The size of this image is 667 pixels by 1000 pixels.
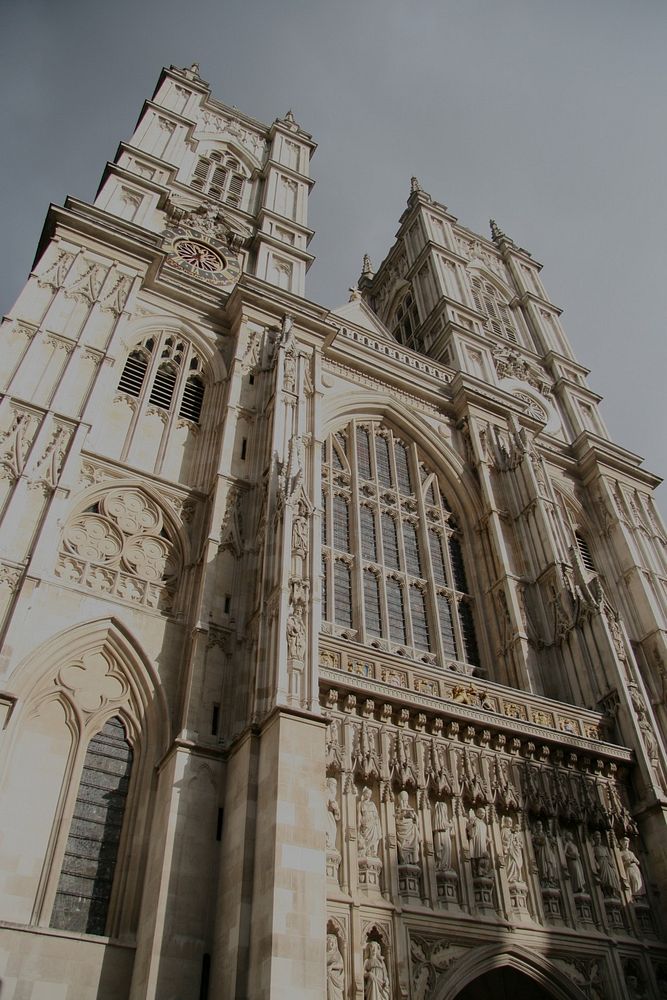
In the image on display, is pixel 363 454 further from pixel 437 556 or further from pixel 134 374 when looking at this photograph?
pixel 134 374

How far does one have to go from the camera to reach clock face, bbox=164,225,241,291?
23125 millimetres

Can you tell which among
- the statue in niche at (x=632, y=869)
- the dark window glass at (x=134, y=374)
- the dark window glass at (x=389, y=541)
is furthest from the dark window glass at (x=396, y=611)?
the dark window glass at (x=134, y=374)

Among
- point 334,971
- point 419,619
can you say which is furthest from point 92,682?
point 419,619

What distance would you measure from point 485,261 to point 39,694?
103 ft

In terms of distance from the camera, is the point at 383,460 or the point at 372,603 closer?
the point at 372,603

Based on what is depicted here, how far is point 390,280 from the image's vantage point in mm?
38219

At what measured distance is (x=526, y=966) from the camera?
12180mm

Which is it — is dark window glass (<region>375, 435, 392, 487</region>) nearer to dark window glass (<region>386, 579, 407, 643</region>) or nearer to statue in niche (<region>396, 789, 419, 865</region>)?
dark window glass (<region>386, 579, 407, 643</region>)

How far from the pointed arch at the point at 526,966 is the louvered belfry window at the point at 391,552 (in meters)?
6.68

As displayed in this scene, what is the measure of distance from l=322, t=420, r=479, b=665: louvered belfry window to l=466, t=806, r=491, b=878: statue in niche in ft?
15.6

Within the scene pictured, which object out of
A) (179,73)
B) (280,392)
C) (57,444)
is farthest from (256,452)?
(179,73)

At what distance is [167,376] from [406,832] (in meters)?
12.0

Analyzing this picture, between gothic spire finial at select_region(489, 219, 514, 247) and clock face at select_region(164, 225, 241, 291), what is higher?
gothic spire finial at select_region(489, 219, 514, 247)

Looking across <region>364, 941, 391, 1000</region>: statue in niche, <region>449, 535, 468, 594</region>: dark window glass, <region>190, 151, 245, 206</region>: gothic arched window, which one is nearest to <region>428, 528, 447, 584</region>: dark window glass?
<region>449, 535, 468, 594</region>: dark window glass
